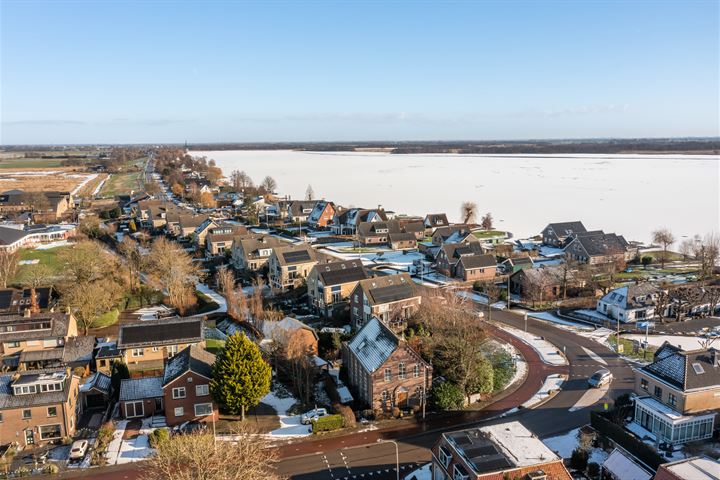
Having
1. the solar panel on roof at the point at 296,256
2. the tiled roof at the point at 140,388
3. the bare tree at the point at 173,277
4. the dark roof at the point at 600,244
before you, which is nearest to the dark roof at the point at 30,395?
the tiled roof at the point at 140,388

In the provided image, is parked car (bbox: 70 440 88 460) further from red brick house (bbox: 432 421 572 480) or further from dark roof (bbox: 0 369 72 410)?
red brick house (bbox: 432 421 572 480)

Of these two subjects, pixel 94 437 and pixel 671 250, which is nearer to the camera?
pixel 94 437

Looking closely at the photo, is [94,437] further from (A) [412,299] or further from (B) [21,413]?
(A) [412,299]

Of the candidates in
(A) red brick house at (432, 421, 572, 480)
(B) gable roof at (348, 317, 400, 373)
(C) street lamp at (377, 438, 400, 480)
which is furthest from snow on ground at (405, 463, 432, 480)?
(B) gable roof at (348, 317, 400, 373)

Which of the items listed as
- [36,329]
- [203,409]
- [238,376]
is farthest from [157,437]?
[36,329]

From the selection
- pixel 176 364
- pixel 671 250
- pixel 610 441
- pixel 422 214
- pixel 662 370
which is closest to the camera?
pixel 610 441

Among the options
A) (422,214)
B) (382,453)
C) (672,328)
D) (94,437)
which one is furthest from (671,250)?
(94,437)
